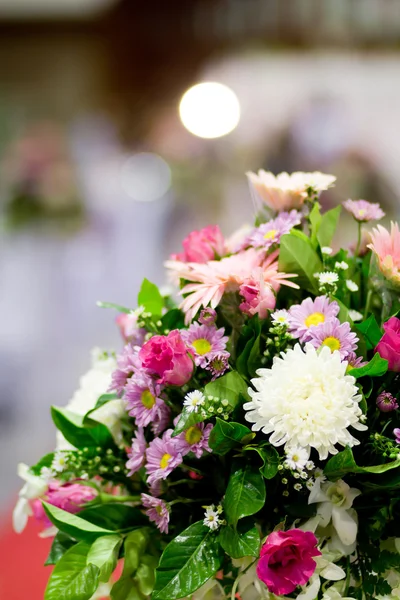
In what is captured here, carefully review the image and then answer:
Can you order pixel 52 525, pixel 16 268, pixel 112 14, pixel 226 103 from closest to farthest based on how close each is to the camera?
1. pixel 52 525
2. pixel 16 268
3. pixel 226 103
4. pixel 112 14

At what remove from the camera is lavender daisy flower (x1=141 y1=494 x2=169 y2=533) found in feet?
2.02

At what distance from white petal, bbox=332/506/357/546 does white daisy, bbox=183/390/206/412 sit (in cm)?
15

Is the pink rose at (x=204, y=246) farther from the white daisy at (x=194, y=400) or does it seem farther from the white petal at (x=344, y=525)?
the white petal at (x=344, y=525)

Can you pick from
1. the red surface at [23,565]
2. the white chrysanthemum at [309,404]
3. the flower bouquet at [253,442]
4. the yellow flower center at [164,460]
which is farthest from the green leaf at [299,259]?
the red surface at [23,565]

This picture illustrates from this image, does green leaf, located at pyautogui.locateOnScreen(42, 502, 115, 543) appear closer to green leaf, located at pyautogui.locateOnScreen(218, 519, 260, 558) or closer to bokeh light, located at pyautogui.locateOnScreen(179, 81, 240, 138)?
green leaf, located at pyautogui.locateOnScreen(218, 519, 260, 558)

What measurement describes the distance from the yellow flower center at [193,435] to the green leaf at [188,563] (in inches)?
2.9

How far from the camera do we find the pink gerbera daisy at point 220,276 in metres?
0.63

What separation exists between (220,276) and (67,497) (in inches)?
11.0

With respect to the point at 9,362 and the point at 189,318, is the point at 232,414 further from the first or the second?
the point at 9,362

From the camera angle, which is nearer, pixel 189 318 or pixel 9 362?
pixel 189 318

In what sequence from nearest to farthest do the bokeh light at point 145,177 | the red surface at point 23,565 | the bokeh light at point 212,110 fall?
1. the red surface at point 23,565
2. the bokeh light at point 212,110
3. the bokeh light at point 145,177

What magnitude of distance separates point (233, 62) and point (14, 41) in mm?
1778

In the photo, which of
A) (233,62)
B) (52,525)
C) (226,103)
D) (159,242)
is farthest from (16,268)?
(52,525)

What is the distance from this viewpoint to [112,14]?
4.50 metres
